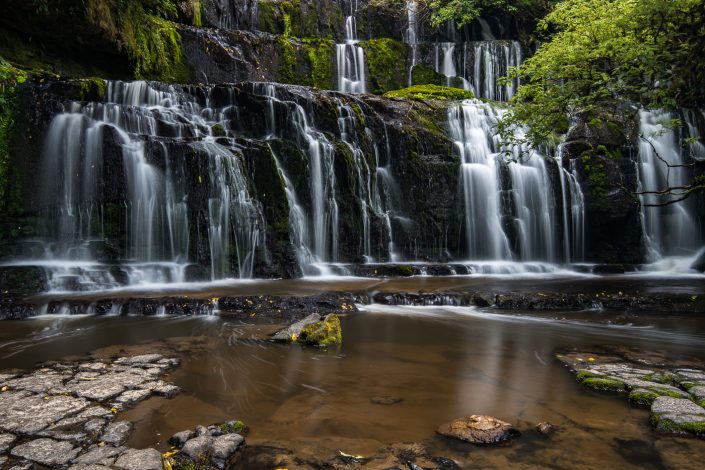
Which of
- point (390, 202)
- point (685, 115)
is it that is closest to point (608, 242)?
point (685, 115)

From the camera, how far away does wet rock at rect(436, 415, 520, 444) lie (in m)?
2.92

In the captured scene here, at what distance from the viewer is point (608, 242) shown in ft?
49.2

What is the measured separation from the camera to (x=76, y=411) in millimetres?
3123

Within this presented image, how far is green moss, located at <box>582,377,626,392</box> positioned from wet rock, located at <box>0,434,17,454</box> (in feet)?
13.2

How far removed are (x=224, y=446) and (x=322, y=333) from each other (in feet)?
8.52

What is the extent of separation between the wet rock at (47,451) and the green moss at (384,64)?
19036 millimetres

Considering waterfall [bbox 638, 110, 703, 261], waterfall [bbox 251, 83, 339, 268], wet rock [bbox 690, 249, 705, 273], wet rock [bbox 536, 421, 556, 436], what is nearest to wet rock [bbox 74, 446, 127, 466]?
wet rock [bbox 536, 421, 556, 436]

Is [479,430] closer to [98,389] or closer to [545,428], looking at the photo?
[545,428]

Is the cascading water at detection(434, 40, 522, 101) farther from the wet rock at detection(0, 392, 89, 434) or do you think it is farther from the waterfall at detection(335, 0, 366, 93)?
the wet rock at detection(0, 392, 89, 434)

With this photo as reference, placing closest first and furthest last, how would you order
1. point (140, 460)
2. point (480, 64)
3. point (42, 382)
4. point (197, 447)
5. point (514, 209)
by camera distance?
point (140, 460), point (197, 447), point (42, 382), point (514, 209), point (480, 64)

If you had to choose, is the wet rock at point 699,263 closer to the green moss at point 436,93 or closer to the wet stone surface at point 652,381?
the green moss at point 436,93

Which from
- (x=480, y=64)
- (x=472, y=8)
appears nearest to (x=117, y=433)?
(x=480, y=64)

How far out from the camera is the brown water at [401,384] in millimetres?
2842

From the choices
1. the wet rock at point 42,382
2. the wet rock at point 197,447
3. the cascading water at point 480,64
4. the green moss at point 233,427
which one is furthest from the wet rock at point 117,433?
Result: the cascading water at point 480,64
